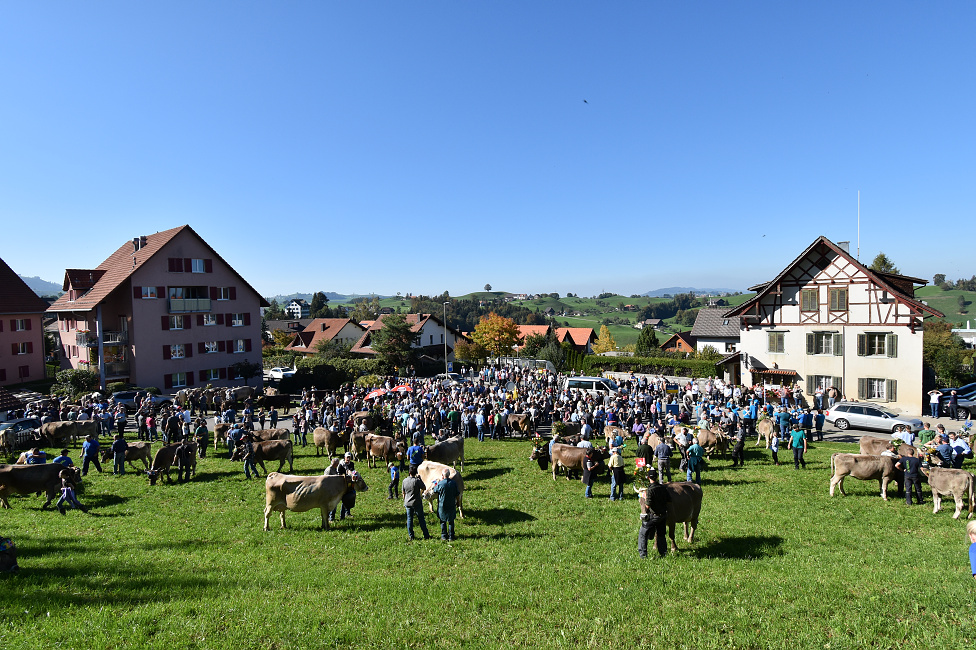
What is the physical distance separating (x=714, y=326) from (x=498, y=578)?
56.6m

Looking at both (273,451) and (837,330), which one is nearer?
(273,451)

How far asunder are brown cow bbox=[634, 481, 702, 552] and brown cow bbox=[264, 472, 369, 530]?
6924 millimetres

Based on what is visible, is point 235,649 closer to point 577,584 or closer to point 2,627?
point 2,627

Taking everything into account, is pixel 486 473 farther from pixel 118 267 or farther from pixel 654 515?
pixel 118 267

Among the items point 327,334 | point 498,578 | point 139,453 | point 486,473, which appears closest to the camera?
point 498,578

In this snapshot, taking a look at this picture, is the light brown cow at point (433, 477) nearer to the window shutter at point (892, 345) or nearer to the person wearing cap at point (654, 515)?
the person wearing cap at point (654, 515)

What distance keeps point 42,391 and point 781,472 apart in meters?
49.9

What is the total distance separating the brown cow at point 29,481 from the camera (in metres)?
13.8

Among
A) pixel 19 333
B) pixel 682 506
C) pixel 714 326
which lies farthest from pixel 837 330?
pixel 19 333

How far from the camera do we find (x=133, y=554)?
10.1 meters

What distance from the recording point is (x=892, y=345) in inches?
1234

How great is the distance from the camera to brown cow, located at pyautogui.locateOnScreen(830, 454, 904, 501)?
44.2 ft

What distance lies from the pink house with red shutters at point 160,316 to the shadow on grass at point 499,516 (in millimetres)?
38183

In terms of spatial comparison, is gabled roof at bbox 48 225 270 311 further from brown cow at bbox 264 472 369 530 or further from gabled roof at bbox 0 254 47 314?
brown cow at bbox 264 472 369 530
